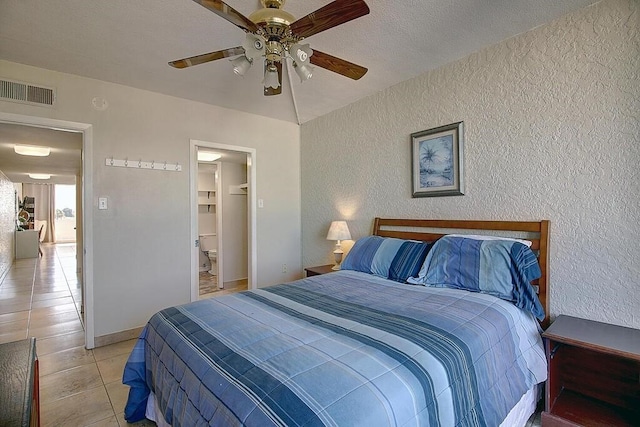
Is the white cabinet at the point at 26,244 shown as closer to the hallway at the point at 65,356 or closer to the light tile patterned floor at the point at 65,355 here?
the light tile patterned floor at the point at 65,355

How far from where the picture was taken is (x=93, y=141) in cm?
294

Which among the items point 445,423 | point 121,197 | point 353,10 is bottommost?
point 445,423

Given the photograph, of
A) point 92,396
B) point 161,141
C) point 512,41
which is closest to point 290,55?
point 512,41

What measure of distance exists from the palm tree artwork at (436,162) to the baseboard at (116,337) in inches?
127

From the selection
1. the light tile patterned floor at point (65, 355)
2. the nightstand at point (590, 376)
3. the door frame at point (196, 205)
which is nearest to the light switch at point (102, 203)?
the door frame at point (196, 205)

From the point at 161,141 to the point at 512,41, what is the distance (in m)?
3.36

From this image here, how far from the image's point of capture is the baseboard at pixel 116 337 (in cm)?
294

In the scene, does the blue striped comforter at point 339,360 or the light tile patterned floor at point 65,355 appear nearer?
the blue striped comforter at point 339,360

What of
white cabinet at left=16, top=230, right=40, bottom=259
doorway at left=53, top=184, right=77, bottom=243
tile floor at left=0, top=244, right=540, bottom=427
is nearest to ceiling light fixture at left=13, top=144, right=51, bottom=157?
tile floor at left=0, top=244, right=540, bottom=427

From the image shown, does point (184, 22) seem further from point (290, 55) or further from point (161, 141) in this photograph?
point (161, 141)

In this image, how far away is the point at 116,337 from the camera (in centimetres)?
304

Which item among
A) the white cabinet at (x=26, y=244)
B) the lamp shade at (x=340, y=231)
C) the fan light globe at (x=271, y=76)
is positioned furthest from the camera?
the white cabinet at (x=26, y=244)

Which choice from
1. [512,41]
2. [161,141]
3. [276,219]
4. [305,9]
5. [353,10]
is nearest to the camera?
[353,10]

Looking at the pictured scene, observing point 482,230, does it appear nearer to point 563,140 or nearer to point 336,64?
point 563,140
